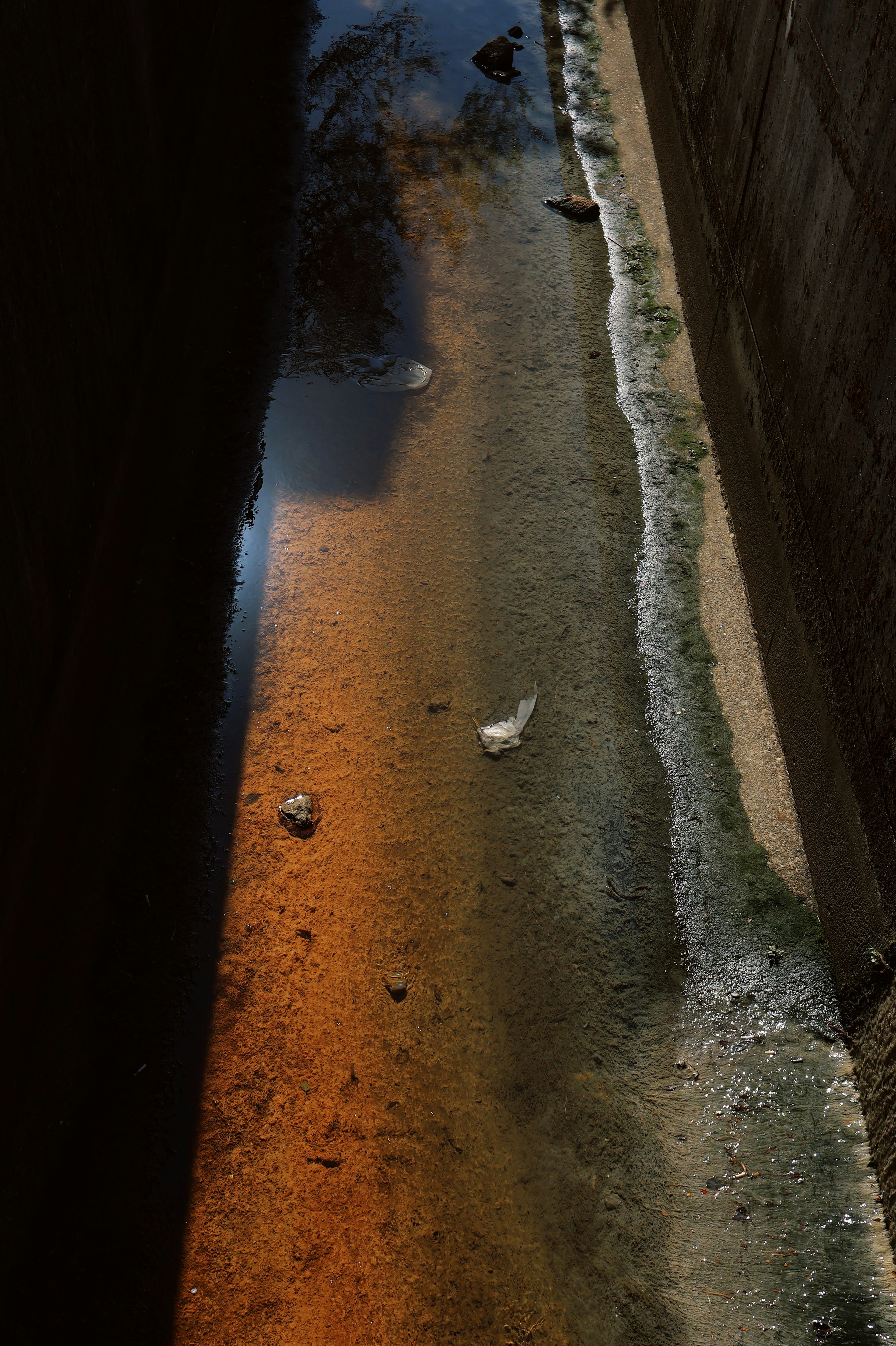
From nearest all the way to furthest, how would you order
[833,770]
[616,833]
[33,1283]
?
[33,1283] → [833,770] → [616,833]

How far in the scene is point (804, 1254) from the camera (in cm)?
216

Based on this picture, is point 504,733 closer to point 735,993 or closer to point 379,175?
point 735,993

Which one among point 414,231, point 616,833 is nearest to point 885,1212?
Answer: point 616,833

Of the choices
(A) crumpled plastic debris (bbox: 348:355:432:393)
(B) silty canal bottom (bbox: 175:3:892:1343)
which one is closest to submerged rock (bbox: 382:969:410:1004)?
(B) silty canal bottom (bbox: 175:3:892:1343)

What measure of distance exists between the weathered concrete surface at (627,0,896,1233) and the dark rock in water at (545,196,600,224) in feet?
3.19

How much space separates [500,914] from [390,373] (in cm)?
242

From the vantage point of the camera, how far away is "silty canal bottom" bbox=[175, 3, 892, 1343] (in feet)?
7.06

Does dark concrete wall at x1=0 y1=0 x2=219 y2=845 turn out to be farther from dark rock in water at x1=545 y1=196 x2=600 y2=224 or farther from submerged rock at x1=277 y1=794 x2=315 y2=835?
dark rock in water at x1=545 y1=196 x2=600 y2=224

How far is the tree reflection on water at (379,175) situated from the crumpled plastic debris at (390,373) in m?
0.07

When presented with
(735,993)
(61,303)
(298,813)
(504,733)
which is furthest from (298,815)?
(61,303)

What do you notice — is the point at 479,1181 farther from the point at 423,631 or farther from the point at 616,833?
the point at 423,631

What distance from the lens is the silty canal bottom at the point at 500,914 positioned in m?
2.15

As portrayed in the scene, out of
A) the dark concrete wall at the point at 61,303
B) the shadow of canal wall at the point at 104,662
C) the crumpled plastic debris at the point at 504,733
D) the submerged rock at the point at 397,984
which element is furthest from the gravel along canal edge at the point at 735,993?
the dark concrete wall at the point at 61,303

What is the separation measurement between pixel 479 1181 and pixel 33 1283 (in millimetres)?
971
